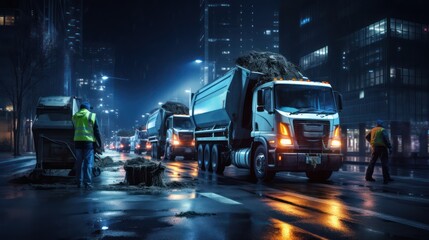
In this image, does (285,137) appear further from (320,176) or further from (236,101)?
(236,101)

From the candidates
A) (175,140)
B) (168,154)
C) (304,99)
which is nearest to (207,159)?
(304,99)

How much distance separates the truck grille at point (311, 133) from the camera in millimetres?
12734

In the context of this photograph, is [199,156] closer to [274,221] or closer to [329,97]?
[329,97]

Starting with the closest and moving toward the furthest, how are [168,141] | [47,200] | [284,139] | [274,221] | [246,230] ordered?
[246,230] < [274,221] < [47,200] < [284,139] < [168,141]

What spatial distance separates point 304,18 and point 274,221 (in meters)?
69.0

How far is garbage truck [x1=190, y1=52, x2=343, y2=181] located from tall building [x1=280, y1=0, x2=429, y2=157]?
3598cm

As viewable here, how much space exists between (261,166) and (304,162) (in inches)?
53.0

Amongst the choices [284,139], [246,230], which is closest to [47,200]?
[246,230]

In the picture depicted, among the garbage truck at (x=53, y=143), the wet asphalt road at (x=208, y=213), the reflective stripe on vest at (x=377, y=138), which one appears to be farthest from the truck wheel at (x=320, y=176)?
the garbage truck at (x=53, y=143)

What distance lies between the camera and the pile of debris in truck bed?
14734 millimetres

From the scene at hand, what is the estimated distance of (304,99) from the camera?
13547 millimetres

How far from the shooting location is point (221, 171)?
17.1 meters

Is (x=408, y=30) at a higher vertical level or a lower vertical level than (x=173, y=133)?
higher

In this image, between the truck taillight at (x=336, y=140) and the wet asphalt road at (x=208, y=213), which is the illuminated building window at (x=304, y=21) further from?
the wet asphalt road at (x=208, y=213)
